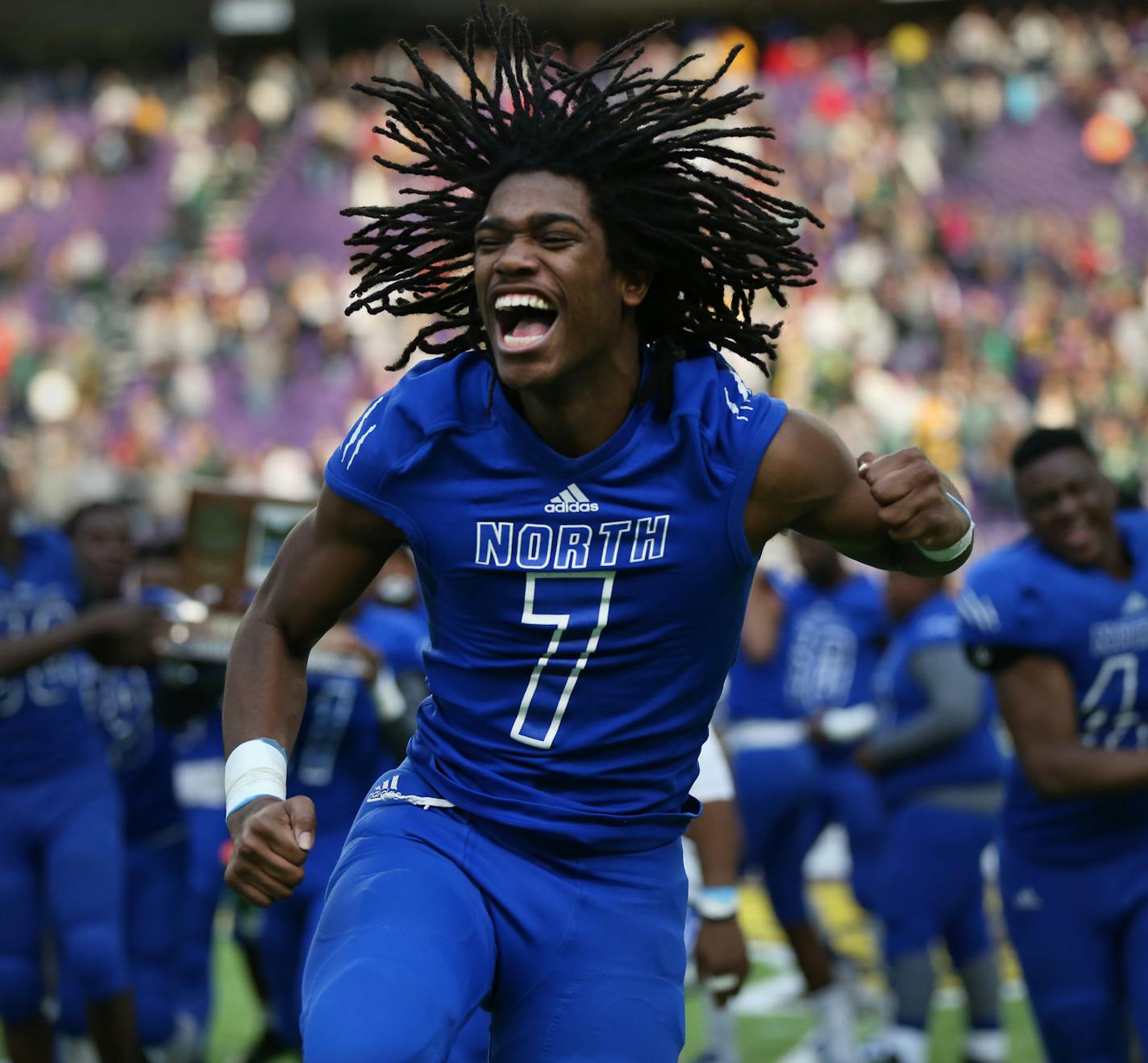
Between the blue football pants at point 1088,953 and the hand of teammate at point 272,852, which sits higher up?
the hand of teammate at point 272,852

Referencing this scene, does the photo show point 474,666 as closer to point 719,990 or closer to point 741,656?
point 719,990

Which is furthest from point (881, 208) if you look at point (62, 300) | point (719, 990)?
point (719, 990)

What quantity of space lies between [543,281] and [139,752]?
4655 millimetres

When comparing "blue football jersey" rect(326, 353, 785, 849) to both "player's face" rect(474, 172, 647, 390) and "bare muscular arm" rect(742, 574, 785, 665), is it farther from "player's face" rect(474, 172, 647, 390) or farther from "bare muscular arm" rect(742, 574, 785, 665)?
"bare muscular arm" rect(742, 574, 785, 665)

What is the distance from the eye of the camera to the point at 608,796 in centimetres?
332

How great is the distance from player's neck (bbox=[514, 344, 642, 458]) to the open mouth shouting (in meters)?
0.13

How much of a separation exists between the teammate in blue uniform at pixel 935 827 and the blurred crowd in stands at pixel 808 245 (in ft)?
26.7

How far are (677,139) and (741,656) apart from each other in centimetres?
533

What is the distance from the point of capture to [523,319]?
10.6ft

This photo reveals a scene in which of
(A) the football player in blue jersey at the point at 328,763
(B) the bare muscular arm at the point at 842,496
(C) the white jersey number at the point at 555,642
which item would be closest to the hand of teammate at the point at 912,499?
(B) the bare muscular arm at the point at 842,496

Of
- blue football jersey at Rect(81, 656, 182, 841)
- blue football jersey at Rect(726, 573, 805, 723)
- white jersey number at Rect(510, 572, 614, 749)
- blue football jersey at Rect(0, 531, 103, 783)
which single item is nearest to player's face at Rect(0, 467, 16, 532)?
blue football jersey at Rect(0, 531, 103, 783)

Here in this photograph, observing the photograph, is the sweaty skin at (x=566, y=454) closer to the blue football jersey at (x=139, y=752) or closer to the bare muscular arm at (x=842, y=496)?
the bare muscular arm at (x=842, y=496)

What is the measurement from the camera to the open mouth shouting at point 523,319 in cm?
318

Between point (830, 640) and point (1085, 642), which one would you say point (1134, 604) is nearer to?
point (1085, 642)
